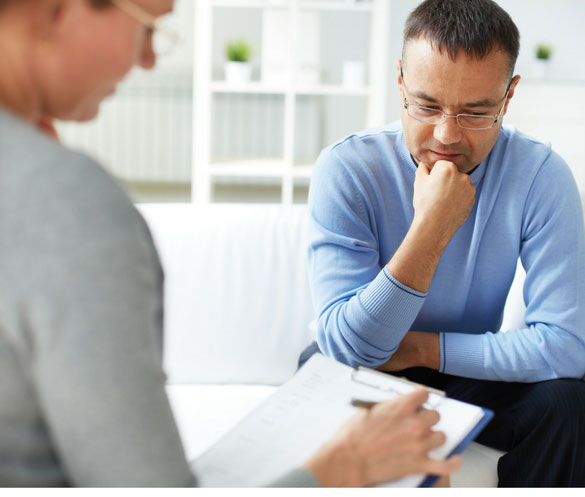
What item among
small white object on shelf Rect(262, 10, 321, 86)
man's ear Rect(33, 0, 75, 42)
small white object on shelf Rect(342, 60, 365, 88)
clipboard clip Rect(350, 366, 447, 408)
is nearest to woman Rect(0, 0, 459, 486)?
man's ear Rect(33, 0, 75, 42)

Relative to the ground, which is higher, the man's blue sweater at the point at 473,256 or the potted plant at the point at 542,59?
the potted plant at the point at 542,59

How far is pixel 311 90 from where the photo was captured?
151 inches

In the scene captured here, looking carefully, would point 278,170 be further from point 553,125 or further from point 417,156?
point 417,156

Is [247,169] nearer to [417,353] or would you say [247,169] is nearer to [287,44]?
[287,44]

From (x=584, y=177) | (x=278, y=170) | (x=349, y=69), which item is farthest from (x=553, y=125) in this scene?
(x=278, y=170)

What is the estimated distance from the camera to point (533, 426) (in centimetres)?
126

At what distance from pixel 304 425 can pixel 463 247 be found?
2.40 ft

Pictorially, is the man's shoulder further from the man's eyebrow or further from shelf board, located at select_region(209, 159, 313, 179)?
shelf board, located at select_region(209, 159, 313, 179)

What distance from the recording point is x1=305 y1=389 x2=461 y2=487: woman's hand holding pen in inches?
26.7

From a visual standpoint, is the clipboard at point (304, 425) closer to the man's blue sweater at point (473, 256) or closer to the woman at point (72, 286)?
the woman at point (72, 286)

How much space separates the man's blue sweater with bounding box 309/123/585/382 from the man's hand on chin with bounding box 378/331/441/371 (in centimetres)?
2

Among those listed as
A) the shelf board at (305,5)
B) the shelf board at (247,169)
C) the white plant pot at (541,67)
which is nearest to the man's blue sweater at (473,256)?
the shelf board at (247,169)

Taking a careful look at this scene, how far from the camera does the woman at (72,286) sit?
517 millimetres

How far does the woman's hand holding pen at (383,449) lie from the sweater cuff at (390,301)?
1.54ft
